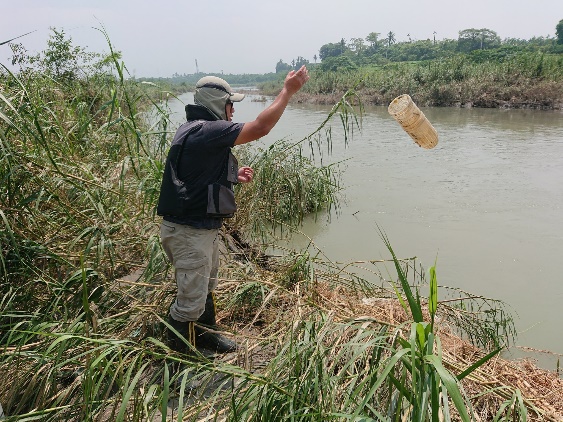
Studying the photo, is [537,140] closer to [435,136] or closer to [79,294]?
[435,136]

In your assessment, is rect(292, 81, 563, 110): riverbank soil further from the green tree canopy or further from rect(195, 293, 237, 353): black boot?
the green tree canopy

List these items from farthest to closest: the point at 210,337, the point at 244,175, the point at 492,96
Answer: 1. the point at 492,96
2. the point at 244,175
3. the point at 210,337

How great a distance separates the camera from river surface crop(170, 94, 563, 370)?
14.3 ft

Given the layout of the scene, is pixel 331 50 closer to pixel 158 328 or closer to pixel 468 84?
pixel 468 84

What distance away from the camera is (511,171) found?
9.21 m

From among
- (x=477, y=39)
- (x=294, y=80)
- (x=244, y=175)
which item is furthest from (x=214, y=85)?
(x=477, y=39)

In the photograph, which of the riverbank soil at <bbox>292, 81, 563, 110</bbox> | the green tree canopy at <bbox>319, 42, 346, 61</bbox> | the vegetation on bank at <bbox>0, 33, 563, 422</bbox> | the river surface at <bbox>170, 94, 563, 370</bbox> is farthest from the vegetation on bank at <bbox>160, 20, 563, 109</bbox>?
the green tree canopy at <bbox>319, 42, 346, 61</bbox>

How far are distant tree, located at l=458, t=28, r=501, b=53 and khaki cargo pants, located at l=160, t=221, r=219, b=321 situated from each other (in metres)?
65.8

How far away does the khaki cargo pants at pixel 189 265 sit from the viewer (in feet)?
7.75

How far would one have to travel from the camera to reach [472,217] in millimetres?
6582

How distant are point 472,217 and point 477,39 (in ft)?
217

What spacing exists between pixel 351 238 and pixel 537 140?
9.20m

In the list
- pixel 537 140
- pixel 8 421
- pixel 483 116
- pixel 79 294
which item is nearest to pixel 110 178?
pixel 79 294

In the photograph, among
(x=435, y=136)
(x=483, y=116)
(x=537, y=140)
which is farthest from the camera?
(x=483, y=116)
